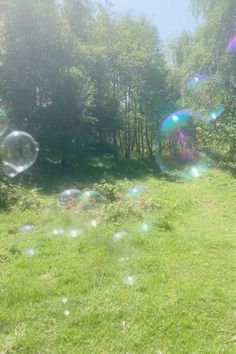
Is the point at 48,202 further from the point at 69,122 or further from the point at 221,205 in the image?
the point at 69,122

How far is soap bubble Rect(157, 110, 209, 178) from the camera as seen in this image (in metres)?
27.8

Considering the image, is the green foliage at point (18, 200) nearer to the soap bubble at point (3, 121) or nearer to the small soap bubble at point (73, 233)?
the small soap bubble at point (73, 233)

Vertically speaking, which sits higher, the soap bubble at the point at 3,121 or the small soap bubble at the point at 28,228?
the soap bubble at the point at 3,121

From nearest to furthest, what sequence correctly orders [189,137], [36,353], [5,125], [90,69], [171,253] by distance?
1. [36,353]
2. [171,253]
3. [5,125]
4. [90,69]
5. [189,137]

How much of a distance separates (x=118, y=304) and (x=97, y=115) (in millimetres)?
21610

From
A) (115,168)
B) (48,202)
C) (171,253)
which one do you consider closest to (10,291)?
(171,253)

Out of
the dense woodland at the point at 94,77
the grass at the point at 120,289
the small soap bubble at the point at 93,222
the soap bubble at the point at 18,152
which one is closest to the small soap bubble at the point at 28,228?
the grass at the point at 120,289

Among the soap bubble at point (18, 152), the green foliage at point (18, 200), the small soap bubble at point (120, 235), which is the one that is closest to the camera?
the small soap bubble at point (120, 235)

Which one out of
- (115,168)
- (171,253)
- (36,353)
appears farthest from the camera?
(115,168)

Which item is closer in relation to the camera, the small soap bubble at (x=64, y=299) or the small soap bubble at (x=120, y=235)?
the small soap bubble at (x=64, y=299)

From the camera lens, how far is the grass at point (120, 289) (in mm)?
5332

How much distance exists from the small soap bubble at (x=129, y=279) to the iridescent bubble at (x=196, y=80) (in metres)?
20.4

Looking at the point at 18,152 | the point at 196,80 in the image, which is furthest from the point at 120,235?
the point at 196,80

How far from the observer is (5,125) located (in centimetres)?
2138
